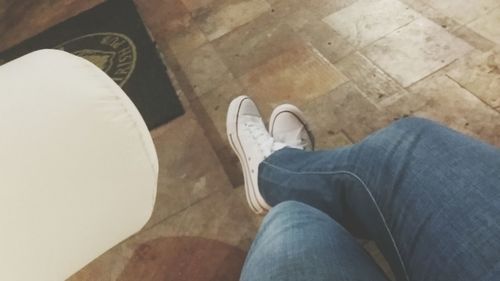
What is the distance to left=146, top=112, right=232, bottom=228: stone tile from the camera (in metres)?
1.13

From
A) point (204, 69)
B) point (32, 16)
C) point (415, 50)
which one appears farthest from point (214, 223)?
point (32, 16)

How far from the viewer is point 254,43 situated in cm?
147

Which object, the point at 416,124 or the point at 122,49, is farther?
the point at 122,49

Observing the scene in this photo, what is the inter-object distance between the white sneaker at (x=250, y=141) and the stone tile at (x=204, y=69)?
180 mm

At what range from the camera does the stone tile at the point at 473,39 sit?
118 cm

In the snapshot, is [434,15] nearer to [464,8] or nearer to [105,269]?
[464,8]

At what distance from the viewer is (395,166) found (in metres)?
0.63

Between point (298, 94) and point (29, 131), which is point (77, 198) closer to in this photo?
point (29, 131)

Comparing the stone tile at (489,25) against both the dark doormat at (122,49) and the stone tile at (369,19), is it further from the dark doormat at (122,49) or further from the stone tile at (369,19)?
the dark doormat at (122,49)

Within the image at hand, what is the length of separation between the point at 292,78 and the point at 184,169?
42cm

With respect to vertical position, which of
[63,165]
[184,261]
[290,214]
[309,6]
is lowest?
[184,261]

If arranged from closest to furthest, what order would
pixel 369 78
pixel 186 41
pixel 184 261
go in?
pixel 184 261 → pixel 369 78 → pixel 186 41

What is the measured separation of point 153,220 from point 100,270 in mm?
164

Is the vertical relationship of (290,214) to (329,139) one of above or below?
above
